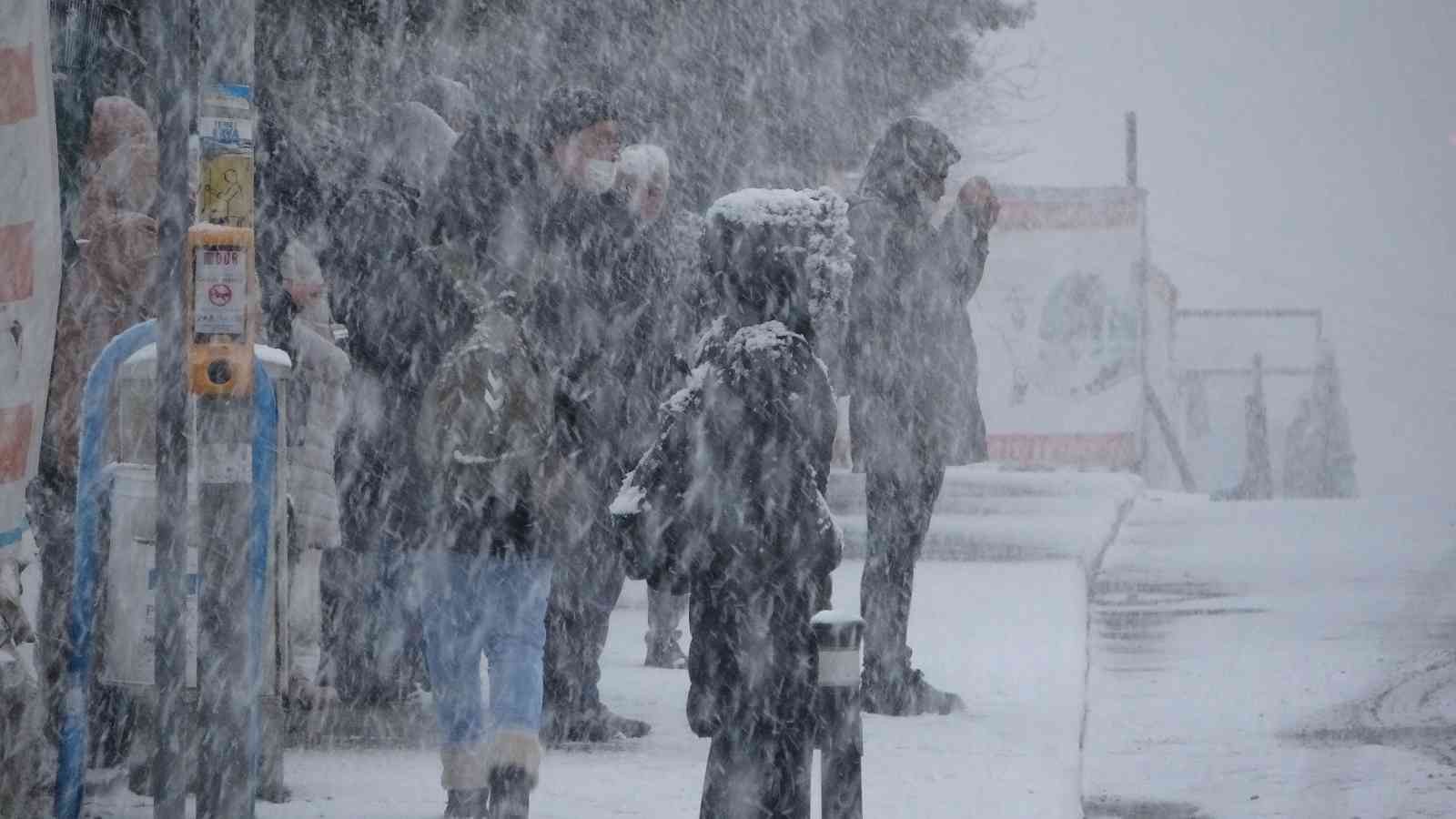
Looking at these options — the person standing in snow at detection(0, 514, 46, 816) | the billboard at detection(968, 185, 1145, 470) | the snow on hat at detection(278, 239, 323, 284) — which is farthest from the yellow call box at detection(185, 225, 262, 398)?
the billboard at detection(968, 185, 1145, 470)

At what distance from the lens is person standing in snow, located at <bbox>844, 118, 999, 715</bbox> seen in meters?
7.79

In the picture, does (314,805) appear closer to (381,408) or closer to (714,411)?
(381,408)

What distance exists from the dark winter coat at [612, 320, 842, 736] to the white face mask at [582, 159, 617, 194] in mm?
1484

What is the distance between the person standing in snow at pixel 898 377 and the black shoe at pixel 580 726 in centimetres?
107

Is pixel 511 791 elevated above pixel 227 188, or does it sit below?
below

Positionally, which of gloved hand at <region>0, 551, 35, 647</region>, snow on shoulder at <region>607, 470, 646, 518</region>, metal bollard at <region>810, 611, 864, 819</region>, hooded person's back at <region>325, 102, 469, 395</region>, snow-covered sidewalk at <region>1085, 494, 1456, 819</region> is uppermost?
hooded person's back at <region>325, 102, 469, 395</region>

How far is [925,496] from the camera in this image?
313 inches

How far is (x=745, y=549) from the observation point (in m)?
5.33

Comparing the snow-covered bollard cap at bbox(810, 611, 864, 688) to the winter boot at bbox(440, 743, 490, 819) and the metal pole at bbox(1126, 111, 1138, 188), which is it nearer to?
the winter boot at bbox(440, 743, 490, 819)

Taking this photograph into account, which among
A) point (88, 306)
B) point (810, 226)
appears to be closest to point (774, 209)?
point (810, 226)

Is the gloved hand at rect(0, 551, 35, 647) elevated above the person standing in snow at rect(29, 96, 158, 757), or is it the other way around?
the person standing in snow at rect(29, 96, 158, 757)

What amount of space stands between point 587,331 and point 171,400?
2.29 meters

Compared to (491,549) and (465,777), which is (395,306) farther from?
(465,777)

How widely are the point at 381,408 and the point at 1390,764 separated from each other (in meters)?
3.90
